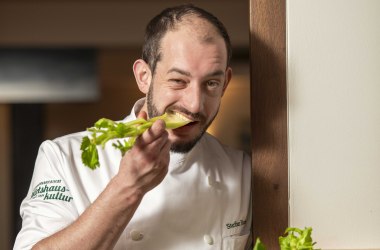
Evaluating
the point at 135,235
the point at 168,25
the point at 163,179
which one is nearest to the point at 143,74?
the point at 168,25

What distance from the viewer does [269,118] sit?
1324mm

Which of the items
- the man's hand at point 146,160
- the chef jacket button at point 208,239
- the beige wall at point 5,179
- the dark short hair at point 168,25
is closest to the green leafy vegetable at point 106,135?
the man's hand at point 146,160

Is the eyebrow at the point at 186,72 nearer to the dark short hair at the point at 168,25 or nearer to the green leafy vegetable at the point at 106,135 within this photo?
the dark short hair at the point at 168,25

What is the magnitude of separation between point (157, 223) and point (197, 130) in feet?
0.78

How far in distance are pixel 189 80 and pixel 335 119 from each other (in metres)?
0.37

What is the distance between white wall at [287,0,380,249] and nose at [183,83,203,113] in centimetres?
25

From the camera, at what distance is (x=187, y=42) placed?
47.5 inches

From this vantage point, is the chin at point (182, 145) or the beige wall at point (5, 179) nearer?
the chin at point (182, 145)

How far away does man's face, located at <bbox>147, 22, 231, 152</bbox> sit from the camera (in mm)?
1192

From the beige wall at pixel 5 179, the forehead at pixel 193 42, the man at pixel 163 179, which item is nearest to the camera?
the man at pixel 163 179

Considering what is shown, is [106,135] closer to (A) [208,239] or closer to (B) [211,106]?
(B) [211,106]

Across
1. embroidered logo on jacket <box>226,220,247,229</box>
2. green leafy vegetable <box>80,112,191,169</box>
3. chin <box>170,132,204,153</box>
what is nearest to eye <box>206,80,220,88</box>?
chin <box>170,132,204,153</box>

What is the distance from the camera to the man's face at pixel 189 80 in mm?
1192

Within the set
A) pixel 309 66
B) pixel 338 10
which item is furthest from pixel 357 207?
pixel 338 10
